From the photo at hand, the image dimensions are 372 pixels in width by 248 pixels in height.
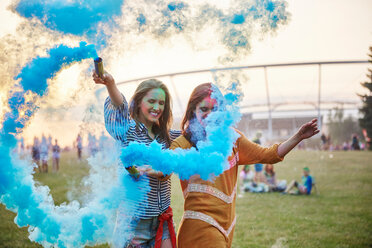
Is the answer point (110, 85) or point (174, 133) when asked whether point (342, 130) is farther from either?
point (110, 85)

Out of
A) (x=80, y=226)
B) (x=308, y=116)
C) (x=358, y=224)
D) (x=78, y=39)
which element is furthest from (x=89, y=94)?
(x=308, y=116)

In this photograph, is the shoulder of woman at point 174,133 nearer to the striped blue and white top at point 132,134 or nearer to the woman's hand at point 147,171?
the striped blue and white top at point 132,134

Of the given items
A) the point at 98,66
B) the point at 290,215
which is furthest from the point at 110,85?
the point at 290,215

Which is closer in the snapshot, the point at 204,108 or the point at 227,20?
the point at 204,108

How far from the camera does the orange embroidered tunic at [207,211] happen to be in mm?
2186

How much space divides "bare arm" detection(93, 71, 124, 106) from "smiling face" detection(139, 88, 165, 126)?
215 mm

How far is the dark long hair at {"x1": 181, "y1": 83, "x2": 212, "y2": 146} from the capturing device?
234 centimetres

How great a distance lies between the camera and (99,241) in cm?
225

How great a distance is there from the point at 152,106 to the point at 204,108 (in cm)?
41

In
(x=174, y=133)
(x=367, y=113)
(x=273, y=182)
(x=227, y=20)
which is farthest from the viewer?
(x=367, y=113)

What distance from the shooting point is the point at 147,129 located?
2.31 meters

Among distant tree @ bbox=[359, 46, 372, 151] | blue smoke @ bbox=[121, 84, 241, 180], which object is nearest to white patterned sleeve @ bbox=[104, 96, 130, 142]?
blue smoke @ bbox=[121, 84, 241, 180]

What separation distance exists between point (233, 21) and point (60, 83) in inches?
60.2

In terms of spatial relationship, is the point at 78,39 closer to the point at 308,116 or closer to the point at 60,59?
the point at 60,59
